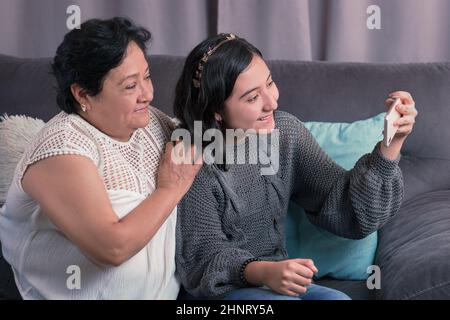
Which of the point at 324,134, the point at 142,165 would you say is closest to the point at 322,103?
the point at 324,134

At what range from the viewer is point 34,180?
55.8 inches

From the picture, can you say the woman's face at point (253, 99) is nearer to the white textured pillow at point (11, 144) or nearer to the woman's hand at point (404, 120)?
the woman's hand at point (404, 120)

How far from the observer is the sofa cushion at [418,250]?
4.80 ft

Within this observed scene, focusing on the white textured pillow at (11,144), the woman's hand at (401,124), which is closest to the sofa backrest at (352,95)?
the white textured pillow at (11,144)

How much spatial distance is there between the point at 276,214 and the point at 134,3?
105cm

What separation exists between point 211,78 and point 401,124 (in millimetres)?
421

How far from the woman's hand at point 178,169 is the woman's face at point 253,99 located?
0.13 meters

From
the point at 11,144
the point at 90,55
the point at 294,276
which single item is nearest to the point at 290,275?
the point at 294,276

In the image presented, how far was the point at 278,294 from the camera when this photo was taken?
1.46m

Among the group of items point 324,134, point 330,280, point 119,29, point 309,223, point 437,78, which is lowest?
point 330,280

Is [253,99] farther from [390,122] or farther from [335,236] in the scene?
[335,236]

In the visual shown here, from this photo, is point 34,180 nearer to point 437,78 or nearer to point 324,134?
point 324,134

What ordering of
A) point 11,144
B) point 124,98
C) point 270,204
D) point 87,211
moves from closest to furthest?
1. point 87,211
2. point 124,98
3. point 270,204
4. point 11,144

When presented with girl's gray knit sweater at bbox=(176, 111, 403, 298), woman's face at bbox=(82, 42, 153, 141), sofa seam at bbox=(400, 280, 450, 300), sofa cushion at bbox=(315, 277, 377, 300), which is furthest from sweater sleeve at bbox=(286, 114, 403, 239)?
woman's face at bbox=(82, 42, 153, 141)
